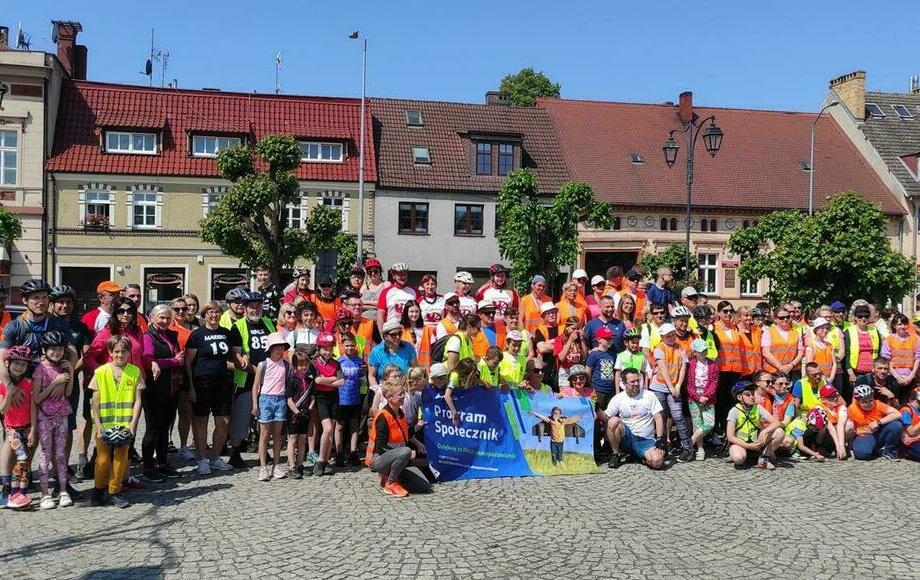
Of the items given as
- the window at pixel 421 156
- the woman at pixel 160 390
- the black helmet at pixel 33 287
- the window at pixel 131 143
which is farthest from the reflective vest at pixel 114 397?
the window at pixel 421 156

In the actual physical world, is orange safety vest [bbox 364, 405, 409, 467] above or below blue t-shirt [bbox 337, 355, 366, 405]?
below

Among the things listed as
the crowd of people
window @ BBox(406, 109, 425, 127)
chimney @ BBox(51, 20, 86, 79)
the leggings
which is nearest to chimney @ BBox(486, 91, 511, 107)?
window @ BBox(406, 109, 425, 127)

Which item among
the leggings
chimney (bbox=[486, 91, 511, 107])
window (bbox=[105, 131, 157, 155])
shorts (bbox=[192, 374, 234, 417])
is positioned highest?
chimney (bbox=[486, 91, 511, 107])

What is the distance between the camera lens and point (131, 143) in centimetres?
3334

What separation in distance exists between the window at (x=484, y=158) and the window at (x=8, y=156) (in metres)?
18.6

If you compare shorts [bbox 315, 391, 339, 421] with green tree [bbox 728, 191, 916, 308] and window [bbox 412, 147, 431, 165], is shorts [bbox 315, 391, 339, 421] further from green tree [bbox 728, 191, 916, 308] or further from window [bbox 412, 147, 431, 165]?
window [bbox 412, 147, 431, 165]

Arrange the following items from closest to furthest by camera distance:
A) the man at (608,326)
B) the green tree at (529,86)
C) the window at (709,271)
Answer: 1. the man at (608,326)
2. the window at (709,271)
3. the green tree at (529,86)

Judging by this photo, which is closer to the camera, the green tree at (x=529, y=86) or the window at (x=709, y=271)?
A: the window at (x=709, y=271)

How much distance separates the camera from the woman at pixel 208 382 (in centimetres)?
883

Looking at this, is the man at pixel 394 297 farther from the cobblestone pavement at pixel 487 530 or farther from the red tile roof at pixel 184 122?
the red tile roof at pixel 184 122

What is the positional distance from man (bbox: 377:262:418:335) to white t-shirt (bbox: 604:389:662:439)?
9.68 feet

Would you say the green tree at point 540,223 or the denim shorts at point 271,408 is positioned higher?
the green tree at point 540,223

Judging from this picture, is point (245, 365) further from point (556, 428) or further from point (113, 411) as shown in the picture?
point (556, 428)

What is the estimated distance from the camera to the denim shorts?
870 cm
